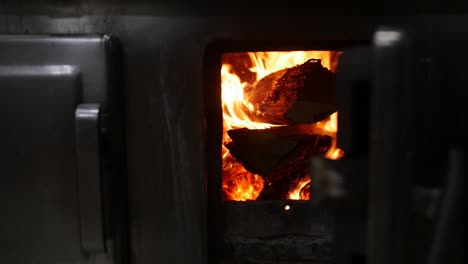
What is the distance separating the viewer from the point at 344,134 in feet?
1.90

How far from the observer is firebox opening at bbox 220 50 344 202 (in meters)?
0.91

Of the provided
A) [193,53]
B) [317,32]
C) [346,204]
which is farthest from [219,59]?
[346,204]

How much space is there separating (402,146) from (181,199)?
424mm

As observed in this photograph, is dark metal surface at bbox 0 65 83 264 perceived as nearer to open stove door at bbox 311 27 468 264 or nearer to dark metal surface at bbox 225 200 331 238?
dark metal surface at bbox 225 200 331 238

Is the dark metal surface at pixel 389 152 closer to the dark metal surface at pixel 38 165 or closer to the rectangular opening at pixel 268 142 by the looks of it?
the rectangular opening at pixel 268 142

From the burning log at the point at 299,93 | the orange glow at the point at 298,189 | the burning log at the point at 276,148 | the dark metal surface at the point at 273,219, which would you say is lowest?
the dark metal surface at the point at 273,219

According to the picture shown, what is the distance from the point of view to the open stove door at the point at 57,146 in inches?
29.5

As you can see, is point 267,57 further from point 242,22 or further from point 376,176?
point 376,176

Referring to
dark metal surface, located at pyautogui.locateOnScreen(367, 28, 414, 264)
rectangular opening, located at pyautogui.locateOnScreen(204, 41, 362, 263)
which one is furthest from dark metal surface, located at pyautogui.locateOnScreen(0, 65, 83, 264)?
dark metal surface, located at pyautogui.locateOnScreen(367, 28, 414, 264)

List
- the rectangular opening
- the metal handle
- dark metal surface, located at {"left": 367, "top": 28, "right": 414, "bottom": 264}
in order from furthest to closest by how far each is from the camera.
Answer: the rectangular opening → the metal handle → dark metal surface, located at {"left": 367, "top": 28, "right": 414, "bottom": 264}

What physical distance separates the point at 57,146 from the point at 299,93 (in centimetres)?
45

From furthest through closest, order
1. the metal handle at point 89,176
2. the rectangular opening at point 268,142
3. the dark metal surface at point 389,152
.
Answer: the rectangular opening at point 268,142, the metal handle at point 89,176, the dark metal surface at point 389,152

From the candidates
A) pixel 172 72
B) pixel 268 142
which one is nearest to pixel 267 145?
pixel 268 142

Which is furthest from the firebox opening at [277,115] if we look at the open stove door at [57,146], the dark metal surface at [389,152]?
the dark metal surface at [389,152]
